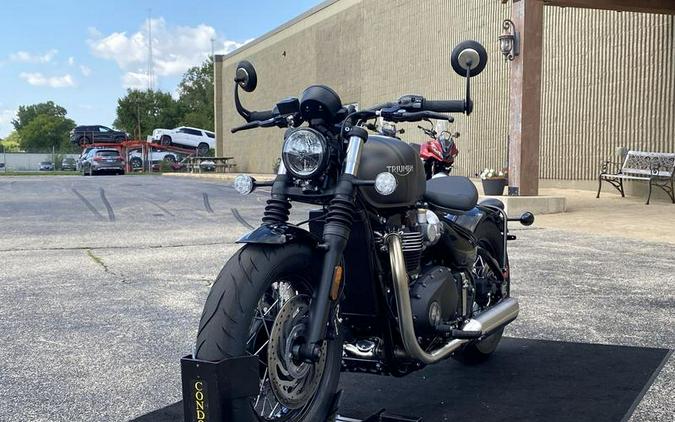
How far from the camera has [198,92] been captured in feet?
276

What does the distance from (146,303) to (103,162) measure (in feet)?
111

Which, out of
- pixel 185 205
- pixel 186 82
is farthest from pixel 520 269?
pixel 186 82

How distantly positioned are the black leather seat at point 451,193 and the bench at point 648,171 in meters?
12.1

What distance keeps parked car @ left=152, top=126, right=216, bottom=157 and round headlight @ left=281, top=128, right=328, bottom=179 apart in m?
49.5

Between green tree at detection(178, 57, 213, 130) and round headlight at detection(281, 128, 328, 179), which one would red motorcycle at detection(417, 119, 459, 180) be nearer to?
round headlight at detection(281, 128, 328, 179)

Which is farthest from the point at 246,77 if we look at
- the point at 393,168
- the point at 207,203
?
the point at 207,203

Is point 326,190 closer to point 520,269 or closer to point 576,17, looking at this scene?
point 520,269

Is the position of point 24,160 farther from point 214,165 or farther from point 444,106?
point 444,106

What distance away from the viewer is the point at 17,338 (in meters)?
5.08

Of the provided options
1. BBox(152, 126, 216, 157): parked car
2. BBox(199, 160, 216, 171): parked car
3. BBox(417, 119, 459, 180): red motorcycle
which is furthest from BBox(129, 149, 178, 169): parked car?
BBox(417, 119, 459, 180): red motorcycle

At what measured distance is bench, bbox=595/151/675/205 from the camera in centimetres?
1487

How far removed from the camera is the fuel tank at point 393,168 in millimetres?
3162

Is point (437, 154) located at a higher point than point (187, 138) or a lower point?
lower

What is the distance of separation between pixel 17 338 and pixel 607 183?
49.6 ft
